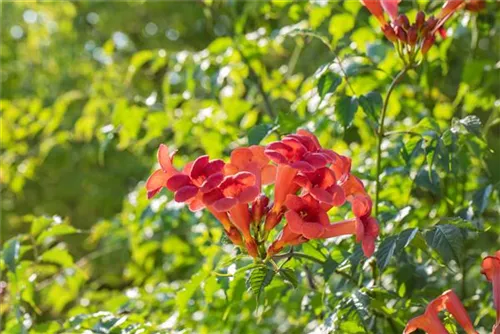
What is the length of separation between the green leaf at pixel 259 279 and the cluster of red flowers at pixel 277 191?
0.04 m

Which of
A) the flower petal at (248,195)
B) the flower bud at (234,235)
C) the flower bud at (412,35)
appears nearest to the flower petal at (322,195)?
the flower petal at (248,195)

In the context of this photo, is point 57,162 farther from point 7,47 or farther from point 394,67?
point 394,67

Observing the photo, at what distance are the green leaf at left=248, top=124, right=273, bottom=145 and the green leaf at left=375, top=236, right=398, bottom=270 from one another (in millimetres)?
554

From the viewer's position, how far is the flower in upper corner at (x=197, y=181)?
5.29 feet

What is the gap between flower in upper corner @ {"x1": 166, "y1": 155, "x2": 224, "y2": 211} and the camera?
5.29 ft

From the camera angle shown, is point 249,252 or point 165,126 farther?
point 165,126

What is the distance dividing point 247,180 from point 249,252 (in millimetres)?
205

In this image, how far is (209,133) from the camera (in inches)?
115

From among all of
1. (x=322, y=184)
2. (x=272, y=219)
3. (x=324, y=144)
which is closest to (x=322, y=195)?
(x=322, y=184)

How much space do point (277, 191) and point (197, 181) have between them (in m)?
0.18

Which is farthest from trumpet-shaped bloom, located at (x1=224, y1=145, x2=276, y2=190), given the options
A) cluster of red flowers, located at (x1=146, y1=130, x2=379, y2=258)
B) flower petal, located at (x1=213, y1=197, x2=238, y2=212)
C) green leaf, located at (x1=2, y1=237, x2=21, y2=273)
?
green leaf, located at (x1=2, y1=237, x2=21, y2=273)

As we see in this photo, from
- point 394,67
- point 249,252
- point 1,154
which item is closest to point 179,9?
point 1,154

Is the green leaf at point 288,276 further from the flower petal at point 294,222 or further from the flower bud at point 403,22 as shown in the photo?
the flower bud at point 403,22

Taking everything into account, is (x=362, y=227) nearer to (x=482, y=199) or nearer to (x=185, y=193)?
(x=185, y=193)
